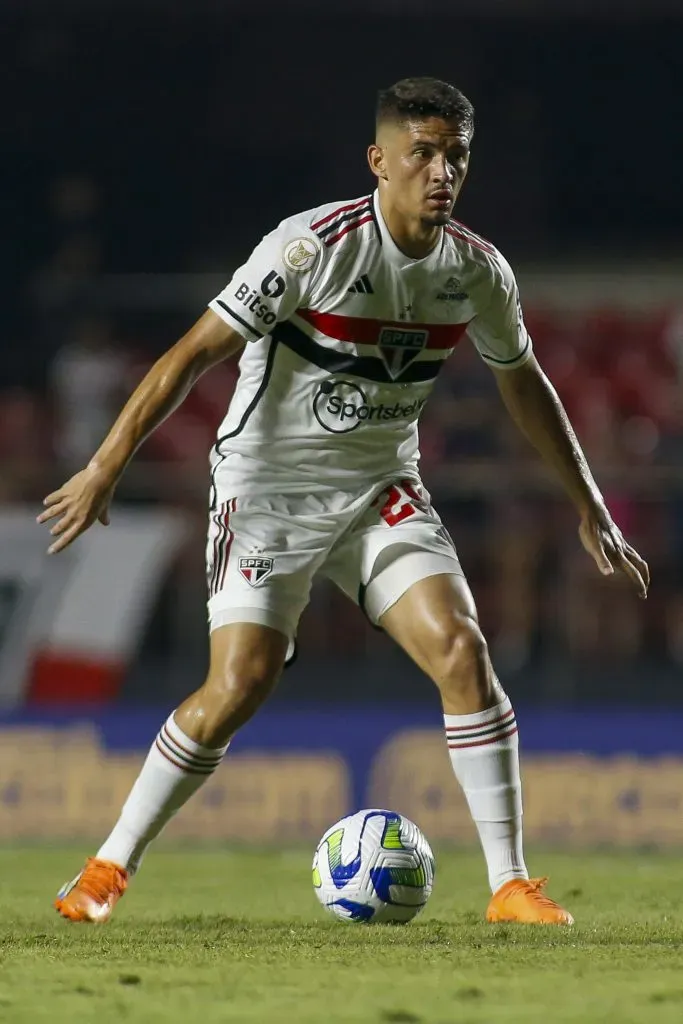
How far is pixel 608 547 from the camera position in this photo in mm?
5227

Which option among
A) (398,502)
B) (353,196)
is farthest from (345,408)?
(353,196)

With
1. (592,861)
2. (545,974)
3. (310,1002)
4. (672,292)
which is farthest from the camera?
(672,292)

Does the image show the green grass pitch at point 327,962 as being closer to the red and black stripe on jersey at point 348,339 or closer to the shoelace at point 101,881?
the shoelace at point 101,881

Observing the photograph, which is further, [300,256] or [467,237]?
[467,237]

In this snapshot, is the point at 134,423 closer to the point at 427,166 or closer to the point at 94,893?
the point at 427,166

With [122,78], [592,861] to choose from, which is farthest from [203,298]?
[122,78]

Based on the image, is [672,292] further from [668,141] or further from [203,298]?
[668,141]

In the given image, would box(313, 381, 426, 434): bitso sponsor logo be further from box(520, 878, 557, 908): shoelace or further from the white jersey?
box(520, 878, 557, 908): shoelace

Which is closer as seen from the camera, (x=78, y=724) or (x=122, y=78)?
(x=78, y=724)

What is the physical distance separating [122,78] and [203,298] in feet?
19.5

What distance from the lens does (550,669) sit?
916cm

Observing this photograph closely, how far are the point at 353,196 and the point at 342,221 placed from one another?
9.91 m

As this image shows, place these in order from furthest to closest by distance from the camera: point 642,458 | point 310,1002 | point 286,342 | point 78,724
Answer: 1. point 642,458
2. point 78,724
3. point 286,342
4. point 310,1002

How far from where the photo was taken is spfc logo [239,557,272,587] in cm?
501
